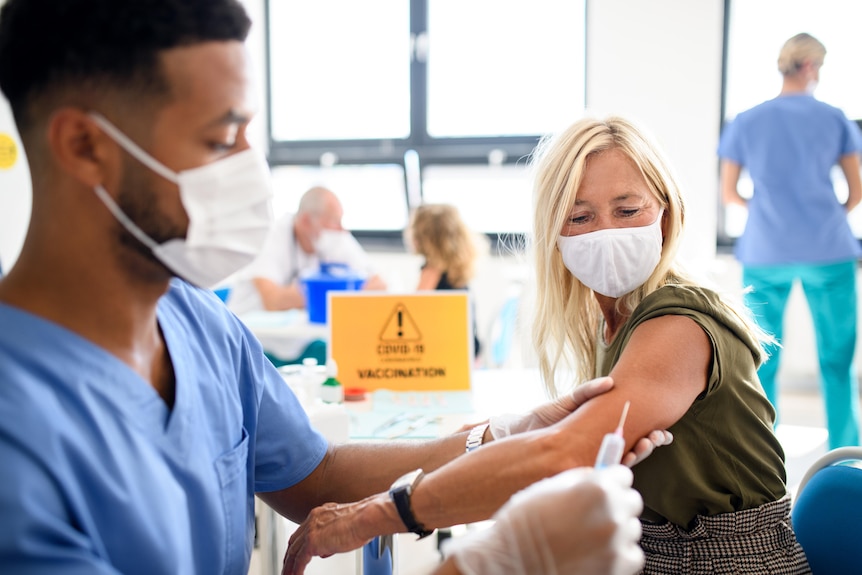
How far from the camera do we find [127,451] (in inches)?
34.7

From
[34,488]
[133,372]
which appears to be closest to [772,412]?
[133,372]

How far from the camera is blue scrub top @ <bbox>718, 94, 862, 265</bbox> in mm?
3342

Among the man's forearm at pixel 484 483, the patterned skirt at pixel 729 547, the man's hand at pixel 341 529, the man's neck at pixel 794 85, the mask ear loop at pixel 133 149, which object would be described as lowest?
the patterned skirt at pixel 729 547

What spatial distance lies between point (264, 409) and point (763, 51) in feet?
14.0

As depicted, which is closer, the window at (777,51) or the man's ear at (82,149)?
the man's ear at (82,149)

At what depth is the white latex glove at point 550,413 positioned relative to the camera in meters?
1.22

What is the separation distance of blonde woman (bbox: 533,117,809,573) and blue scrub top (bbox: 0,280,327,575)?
52cm

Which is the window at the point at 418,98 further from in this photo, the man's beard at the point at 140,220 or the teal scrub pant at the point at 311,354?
the man's beard at the point at 140,220

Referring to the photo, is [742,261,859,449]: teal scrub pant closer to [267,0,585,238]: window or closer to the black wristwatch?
[267,0,585,238]: window

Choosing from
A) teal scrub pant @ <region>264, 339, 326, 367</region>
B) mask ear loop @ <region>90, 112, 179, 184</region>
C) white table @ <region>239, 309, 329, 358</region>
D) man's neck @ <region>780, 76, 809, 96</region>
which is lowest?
teal scrub pant @ <region>264, 339, 326, 367</region>

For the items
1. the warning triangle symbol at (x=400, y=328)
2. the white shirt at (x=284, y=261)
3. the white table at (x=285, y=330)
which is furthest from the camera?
the white shirt at (x=284, y=261)

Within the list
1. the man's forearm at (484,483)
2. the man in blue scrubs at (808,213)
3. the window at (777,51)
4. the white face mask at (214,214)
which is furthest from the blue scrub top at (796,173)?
the white face mask at (214,214)

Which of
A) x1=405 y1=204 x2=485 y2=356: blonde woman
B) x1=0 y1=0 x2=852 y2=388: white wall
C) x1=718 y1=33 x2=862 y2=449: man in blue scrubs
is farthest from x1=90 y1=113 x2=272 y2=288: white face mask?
x1=0 y1=0 x2=852 y2=388: white wall

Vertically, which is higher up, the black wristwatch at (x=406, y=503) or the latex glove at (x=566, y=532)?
the latex glove at (x=566, y=532)
